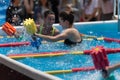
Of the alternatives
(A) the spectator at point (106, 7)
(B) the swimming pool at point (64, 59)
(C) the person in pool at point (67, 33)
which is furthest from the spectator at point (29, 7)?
(C) the person in pool at point (67, 33)

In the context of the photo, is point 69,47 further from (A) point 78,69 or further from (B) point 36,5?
(B) point 36,5

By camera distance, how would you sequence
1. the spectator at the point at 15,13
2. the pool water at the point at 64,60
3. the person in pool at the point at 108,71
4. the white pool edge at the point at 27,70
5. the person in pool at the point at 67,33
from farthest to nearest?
the spectator at the point at 15,13 < the person in pool at the point at 67,33 < the pool water at the point at 64,60 < the white pool edge at the point at 27,70 < the person in pool at the point at 108,71

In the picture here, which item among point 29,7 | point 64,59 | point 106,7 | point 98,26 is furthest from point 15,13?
point 64,59

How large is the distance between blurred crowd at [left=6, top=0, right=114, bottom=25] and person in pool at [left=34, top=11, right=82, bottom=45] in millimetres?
3379

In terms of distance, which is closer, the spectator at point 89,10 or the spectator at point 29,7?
the spectator at point 29,7

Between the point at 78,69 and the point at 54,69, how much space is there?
0.47m

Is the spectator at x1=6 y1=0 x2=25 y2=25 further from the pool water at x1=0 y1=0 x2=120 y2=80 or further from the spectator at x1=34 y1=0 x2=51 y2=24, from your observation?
the pool water at x1=0 y1=0 x2=120 y2=80

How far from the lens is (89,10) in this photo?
38.9ft

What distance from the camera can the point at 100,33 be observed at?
11.0m

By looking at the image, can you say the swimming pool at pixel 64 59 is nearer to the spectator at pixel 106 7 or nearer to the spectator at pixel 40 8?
the spectator at pixel 106 7

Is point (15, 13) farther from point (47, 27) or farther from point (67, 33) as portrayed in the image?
point (67, 33)

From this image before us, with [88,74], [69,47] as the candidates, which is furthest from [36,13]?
[88,74]

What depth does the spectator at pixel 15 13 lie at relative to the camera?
11538 millimetres

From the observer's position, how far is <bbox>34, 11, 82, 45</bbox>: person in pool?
7.80 metres
